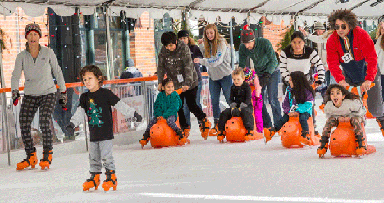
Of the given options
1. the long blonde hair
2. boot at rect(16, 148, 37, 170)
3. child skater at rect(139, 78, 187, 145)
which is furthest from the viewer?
the long blonde hair

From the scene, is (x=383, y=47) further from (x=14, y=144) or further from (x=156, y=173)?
(x=14, y=144)

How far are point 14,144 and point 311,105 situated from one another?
144 inches

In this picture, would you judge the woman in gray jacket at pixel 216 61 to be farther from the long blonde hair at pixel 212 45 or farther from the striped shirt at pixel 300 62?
the striped shirt at pixel 300 62

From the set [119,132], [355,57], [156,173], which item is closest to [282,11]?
[119,132]

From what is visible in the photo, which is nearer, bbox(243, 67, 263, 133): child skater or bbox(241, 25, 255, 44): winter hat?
bbox(243, 67, 263, 133): child skater

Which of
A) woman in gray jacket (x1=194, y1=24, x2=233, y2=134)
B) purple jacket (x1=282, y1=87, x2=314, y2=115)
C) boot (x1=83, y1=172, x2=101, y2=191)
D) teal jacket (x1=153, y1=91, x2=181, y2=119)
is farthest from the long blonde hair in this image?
boot (x1=83, y1=172, x2=101, y2=191)

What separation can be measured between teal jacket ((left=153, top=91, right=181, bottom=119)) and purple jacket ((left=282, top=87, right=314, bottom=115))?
149 cm

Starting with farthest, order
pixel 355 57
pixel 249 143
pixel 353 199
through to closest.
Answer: pixel 249 143 → pixel 355 57 → pixel 353 199

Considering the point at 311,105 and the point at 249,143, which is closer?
the point at 311,105

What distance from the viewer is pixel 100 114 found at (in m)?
5.36

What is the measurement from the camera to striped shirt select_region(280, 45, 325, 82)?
26.3ft

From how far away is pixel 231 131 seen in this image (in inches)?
334

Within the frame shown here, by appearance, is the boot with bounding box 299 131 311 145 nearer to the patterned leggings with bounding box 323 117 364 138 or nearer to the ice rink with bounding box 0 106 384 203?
the ice rink with bounding box 0 106 384 203

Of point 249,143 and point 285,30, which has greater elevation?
point 285,30
